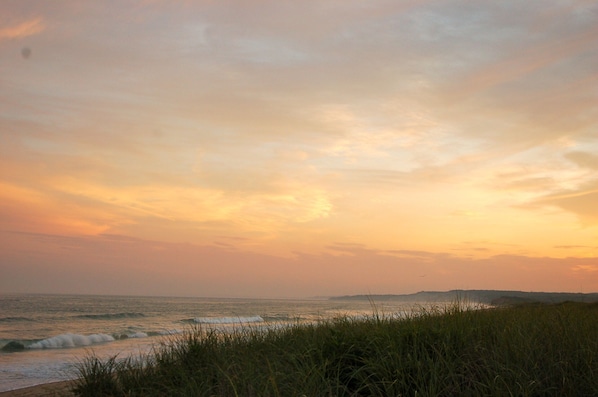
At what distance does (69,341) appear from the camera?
934 inches

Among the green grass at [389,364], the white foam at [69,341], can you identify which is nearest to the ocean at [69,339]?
the white foam at [69,341]

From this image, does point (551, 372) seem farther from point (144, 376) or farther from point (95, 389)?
point (95, 389)

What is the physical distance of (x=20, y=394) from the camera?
1010 centimetres

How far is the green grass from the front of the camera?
17.1 feet

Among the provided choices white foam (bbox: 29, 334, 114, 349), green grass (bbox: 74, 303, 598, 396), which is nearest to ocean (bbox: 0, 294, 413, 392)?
white foam (bbox: 29, 334, 114, 349)

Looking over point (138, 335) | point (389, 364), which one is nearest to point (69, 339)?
point (138, 335)

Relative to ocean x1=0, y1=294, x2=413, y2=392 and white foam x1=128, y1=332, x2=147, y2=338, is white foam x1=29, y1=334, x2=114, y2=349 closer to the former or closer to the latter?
ocean x1=0, y1=294, x2=413, y2=392

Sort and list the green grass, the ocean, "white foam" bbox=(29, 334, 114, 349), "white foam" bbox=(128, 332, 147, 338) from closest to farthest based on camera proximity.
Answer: the green grass
the ocean
"white foam" bbox=(29, 334, 114, 349)
"white foam" bbox=(128, 332, 147, 338)

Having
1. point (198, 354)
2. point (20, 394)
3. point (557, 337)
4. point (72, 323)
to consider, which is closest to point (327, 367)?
point (198, 354)

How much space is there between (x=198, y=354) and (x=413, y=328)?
343cm

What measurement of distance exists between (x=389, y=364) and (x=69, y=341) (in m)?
22.5

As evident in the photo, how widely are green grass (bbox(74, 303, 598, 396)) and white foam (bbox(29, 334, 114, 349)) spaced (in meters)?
17.7

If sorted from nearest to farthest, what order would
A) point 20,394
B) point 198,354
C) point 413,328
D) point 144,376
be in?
point 413,328, point 144,376, point 198,354, point 20,394

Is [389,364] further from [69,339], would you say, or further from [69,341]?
[69,339]
